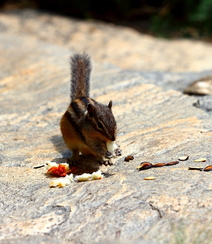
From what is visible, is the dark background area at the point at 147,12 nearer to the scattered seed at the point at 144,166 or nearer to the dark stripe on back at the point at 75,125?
the dark stripe on back at the point at 75,125

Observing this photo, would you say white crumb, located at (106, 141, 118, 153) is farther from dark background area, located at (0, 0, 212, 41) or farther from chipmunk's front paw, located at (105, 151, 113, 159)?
dark background area, located at (0, 0, 212, 41)

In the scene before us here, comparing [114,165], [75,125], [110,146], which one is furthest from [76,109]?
[114,165]

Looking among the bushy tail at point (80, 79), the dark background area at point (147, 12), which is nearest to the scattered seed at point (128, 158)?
the bushy tail at point (80, 79)

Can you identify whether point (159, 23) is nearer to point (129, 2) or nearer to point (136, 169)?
point (129, 2)

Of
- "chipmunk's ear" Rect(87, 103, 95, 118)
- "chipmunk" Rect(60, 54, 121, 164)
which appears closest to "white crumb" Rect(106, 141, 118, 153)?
"chipmunk" Rect(60, 54, 121, 164)

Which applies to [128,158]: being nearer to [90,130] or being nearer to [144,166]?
[144,166]

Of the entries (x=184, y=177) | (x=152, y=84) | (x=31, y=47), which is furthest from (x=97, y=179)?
(x=31, y=47)
